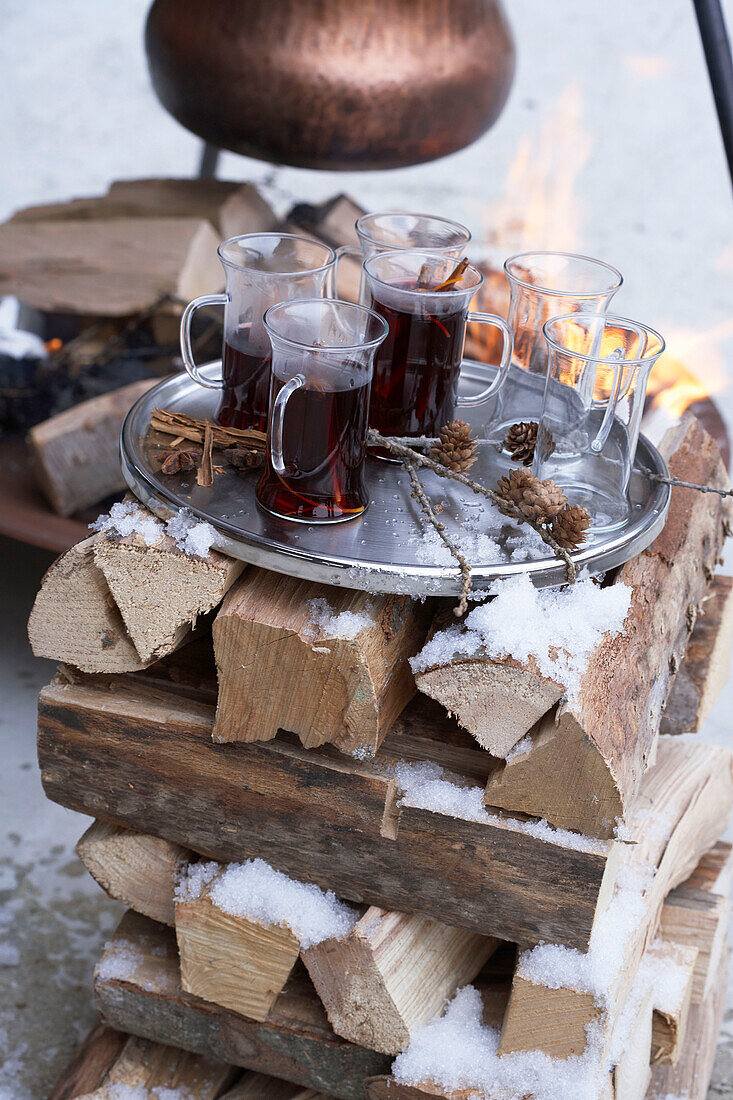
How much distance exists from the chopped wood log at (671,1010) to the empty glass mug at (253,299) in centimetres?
86

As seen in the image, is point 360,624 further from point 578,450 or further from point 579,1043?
point 579,1043

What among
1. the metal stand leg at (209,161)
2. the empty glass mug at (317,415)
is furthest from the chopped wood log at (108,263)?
the empty glass mug at (317,415)

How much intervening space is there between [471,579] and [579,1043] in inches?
20.7

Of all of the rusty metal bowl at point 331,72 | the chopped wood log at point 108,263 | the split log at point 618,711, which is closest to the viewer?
the split log at point 618,711

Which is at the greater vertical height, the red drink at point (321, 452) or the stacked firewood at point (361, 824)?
the red drink at point (321, 452)

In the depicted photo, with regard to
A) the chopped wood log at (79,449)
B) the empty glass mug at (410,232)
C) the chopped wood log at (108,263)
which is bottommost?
the chopped wood log at (79,449)

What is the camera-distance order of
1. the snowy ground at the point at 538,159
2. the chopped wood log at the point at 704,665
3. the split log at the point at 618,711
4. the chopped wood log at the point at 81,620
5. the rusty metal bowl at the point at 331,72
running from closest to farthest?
1. the split log at the point at 618,711
2. the chopped wood log at the point at 81,620
3. the chopped wood log at the point at 704,665
4. the rusty metal bowl at the point at 331,72
5. the snowy ground at the point at 538,159

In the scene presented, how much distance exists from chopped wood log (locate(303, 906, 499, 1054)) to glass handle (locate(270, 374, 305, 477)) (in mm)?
520

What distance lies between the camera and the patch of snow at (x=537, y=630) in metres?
1.06

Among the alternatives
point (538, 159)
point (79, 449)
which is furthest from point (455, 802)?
point (538, 159)

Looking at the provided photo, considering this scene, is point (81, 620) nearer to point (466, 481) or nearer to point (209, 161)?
point (466, 481)

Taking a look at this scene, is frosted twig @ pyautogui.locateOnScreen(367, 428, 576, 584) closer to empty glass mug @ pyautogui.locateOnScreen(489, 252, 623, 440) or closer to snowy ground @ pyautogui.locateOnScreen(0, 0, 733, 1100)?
empty glass mug @ pyautogui.locateOnScreen(489, 252, 623, 440)

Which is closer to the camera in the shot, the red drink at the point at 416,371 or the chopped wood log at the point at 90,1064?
the red drink at the point at 416,371

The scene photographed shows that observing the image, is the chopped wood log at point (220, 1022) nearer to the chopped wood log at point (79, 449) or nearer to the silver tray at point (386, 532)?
the silver tray at point (386, 532)
